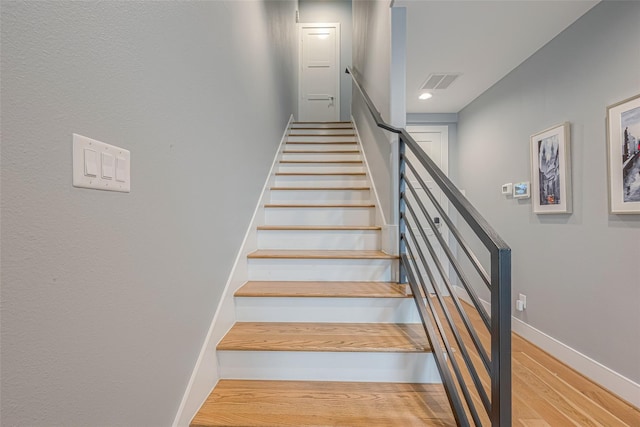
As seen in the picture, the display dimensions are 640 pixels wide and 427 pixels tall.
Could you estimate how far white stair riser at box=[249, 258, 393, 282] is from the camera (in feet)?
5.67

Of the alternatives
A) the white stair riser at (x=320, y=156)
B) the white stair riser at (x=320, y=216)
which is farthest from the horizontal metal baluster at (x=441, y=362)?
the white stair riser at (x=320, y=156)

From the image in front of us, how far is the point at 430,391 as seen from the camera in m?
1.19

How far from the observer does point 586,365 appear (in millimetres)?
1887

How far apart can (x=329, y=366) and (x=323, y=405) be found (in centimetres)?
17

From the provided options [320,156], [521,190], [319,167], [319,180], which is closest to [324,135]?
[320,156]

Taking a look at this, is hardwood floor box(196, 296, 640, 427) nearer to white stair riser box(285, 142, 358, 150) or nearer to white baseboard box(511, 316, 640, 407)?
white baseboard box(511, 316, 640, 407)

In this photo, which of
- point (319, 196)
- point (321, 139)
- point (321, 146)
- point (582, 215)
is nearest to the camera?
point (582, 215)

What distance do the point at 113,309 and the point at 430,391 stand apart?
122 centimetres

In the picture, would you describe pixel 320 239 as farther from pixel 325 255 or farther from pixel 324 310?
pixel 324 310

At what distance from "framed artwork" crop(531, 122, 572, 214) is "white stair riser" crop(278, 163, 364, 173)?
152cm

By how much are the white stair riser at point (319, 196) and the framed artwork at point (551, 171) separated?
4.76ft

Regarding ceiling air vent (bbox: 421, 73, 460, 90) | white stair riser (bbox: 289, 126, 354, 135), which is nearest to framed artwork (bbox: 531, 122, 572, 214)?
ceiling air vent (bbox: 421, 73, 460, 90)

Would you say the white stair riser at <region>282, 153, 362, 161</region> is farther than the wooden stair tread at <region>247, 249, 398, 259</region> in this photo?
Yes

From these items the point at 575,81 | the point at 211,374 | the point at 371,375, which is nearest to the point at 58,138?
the point at 211,374
